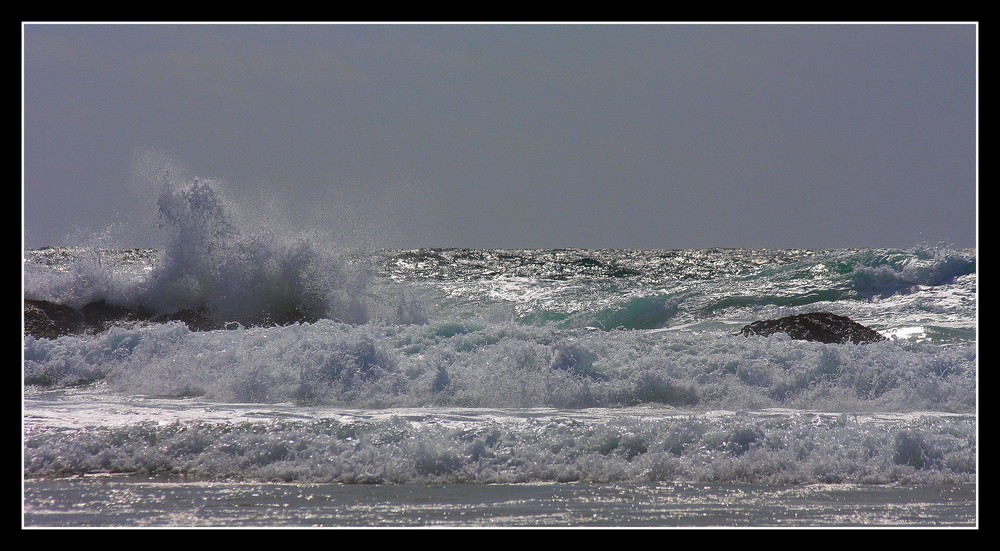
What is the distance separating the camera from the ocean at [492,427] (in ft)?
16.8

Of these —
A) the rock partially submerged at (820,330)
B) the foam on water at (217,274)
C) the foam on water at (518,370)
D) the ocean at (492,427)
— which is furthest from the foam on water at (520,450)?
the foam on water at (217,274)

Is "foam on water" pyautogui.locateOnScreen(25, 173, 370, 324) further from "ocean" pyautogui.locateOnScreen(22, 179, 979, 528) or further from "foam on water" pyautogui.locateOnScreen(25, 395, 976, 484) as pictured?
"foam on water" pyautogui.locateOnScreen(25, 395, 976, 484)

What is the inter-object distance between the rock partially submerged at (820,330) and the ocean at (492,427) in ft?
3.68

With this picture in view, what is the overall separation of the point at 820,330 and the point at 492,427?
657 centimetres

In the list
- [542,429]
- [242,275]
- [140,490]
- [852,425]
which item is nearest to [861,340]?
[852,425]

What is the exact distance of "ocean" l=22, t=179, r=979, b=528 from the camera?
5105 millimetres

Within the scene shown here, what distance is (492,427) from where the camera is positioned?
6.50 m

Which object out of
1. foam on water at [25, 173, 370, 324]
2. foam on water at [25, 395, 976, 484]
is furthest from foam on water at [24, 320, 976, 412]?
foam on water at [25, 173, 370, 324]

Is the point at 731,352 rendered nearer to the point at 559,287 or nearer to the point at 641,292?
the point at 641,292

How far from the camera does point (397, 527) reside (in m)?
4.61

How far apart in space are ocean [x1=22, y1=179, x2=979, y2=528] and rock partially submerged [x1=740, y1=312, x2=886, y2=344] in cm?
112

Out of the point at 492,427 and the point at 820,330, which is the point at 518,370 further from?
the point at 820,330

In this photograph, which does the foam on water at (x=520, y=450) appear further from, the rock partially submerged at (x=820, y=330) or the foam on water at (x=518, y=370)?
the rock partially submerged at (x=820, y=330)

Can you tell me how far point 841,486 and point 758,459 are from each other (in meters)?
0.60
